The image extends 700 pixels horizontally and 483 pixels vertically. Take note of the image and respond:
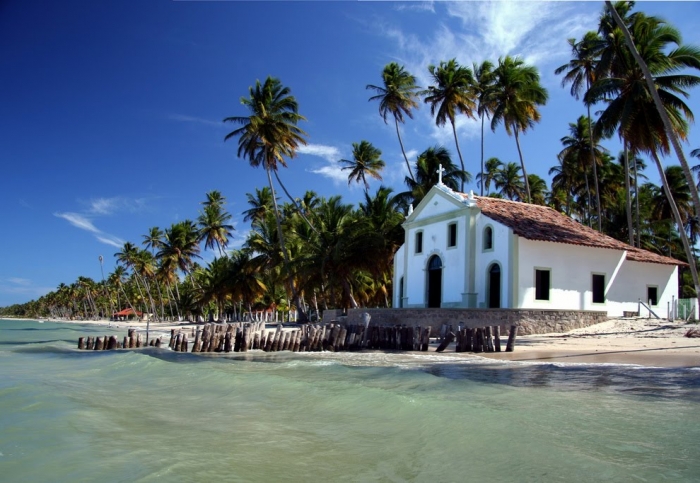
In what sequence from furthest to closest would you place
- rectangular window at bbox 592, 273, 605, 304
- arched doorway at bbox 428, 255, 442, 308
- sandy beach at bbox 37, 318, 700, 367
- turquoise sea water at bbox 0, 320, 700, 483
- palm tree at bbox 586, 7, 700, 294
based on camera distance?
arched doorway at bbox 428, 255, 442, 308 < rectangular window at bbox 592, 273, 605, 304 < palm tree at bbox 586, 7, 700, 294 < sandy beach at bbox 37, 318, 700, 367 < turquoise sea water at bbox 0, 320, 700, 483

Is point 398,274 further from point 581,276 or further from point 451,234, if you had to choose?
point 581,276

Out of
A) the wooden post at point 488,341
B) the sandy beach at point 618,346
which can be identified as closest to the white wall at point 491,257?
the sandy beach at point 618,346

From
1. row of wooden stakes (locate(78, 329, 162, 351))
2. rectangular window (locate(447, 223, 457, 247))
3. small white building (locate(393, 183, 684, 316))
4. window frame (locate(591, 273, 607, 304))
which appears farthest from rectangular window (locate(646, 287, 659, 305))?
row of wooden stakes (locate(78, 329, 162, 351))

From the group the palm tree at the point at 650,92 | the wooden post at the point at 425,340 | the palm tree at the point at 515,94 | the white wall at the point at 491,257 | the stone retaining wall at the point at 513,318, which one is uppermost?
the palm tree at the point at 515,94

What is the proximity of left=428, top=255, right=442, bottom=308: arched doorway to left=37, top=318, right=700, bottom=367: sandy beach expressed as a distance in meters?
7.22

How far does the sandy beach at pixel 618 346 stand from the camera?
15.6m

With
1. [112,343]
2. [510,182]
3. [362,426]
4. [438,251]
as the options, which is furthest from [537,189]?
[362,426]

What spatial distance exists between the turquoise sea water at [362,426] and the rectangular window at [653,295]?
17191 millimetres

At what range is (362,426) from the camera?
842cm

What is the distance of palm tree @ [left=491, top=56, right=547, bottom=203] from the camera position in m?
Result: 38.1

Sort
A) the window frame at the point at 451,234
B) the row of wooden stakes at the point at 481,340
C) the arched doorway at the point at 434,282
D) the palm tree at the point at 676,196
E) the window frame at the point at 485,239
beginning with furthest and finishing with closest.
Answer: the palm tree at the point at 676,196 → the arched doorway at the point at 434,282 → the window frame at the point at 451,234 → the window frame at the point at 485,239 → the row of wooden stakes at the point at 481,340

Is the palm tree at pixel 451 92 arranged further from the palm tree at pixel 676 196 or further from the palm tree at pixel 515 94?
the palm tree at pixel 676 196

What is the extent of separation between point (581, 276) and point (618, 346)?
798cm

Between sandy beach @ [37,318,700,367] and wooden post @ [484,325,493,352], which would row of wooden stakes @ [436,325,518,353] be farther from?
sandy beach @ [37,318,700,367]
